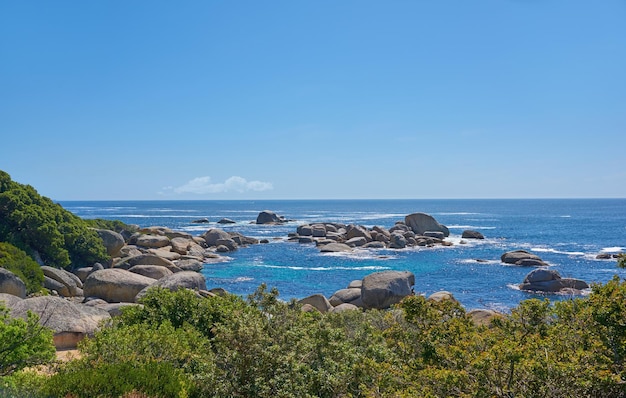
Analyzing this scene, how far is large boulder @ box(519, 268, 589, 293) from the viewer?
103 ft

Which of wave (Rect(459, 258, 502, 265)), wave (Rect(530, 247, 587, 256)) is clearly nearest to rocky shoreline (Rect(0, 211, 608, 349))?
wave (Rect(459, 258, 502, 265))

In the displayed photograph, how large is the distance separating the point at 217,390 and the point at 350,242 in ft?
163

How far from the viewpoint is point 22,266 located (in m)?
24.8

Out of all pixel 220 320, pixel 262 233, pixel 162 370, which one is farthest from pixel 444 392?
pixel 262 233

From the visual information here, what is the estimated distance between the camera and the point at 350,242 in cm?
5694

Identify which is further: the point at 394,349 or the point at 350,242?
the point at 350,242

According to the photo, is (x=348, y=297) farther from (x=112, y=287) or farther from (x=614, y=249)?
(x=614, y=249)

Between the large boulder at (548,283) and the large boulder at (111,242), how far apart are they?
103 feet

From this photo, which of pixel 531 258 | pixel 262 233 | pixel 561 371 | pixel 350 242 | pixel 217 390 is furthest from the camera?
pixel 262 233

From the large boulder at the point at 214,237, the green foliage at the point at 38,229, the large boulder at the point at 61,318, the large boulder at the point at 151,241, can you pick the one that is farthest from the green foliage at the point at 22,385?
the large boulder at the point at 214,237

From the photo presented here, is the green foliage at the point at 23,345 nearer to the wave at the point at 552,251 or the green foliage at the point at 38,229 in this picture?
the green foliage at the point at 38,229

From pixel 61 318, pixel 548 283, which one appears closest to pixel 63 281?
pixel 61 318

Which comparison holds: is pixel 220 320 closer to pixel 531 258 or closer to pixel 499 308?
pixel 499 308

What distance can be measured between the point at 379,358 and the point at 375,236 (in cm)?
5170
